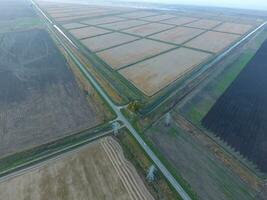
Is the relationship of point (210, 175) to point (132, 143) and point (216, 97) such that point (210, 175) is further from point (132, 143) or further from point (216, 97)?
point (216, 97)

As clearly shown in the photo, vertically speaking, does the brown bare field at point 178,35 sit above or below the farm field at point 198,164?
below

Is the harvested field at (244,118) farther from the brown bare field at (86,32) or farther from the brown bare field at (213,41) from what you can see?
the brown bare field at (86,32)

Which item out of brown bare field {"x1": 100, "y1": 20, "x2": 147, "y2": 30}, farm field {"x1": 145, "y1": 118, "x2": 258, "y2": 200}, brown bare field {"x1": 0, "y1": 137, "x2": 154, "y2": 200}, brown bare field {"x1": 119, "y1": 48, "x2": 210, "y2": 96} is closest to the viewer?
brown bare field {"x1": 0, "y1": 137, "x2": 154, "y2": 200}

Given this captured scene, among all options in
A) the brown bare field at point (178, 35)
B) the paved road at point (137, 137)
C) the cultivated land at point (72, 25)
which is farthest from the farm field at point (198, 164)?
the cultivated land at point (72, 25)

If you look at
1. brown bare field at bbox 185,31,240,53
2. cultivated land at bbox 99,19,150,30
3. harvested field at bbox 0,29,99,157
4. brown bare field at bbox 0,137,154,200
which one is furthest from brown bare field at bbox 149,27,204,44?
brown bare field at bbox 0,137,154,200

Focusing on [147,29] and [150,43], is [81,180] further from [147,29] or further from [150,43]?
[147,29]

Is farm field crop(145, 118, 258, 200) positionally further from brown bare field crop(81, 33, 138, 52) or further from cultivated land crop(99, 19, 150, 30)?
cultivated land crop(99, 19, 150, 30)

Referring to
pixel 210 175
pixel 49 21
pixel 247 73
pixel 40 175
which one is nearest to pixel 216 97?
pixel 247 73
